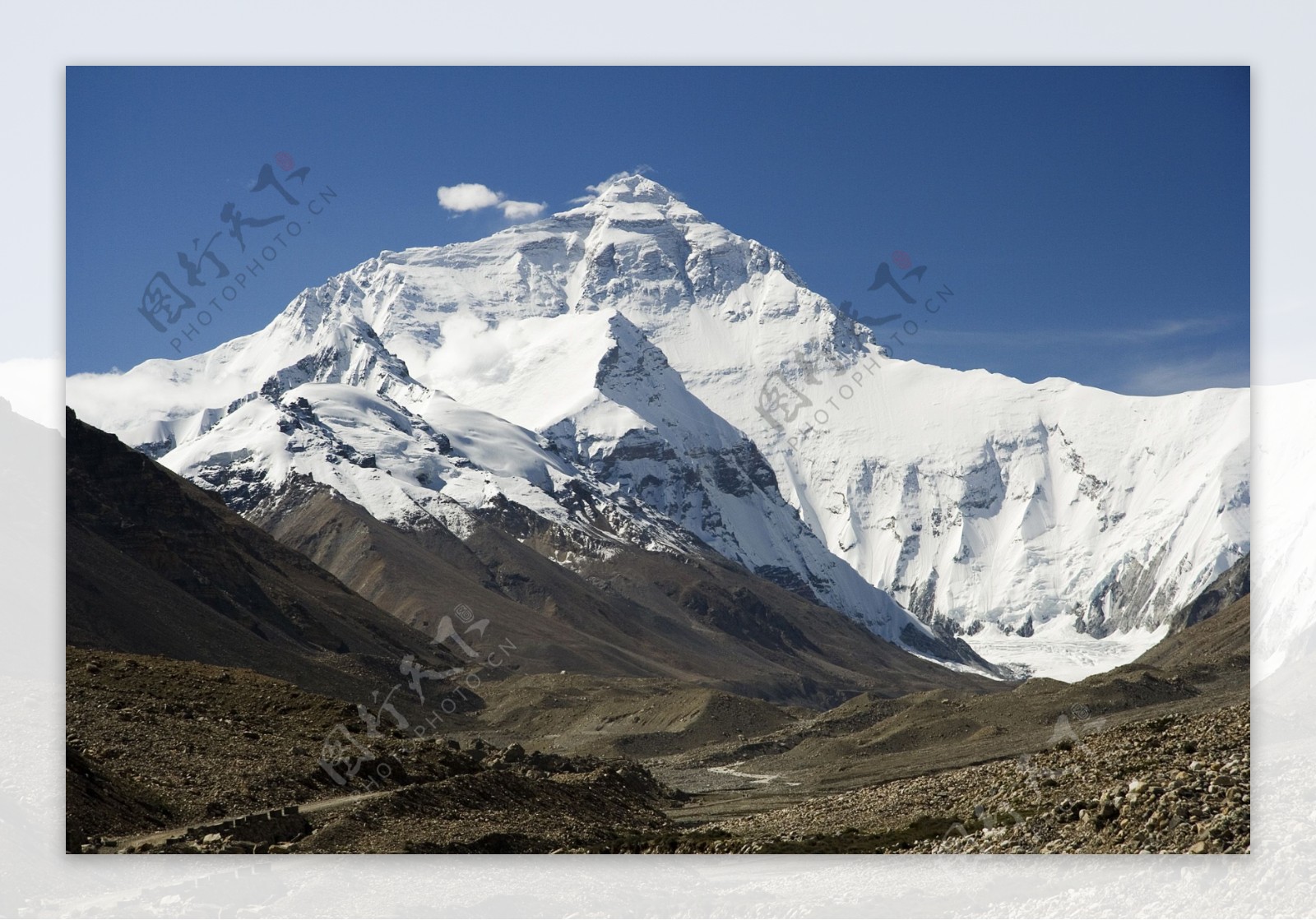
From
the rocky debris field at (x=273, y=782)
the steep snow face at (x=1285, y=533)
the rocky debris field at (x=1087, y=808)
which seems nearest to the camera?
the rocky debris field at (x=1087, y=808)

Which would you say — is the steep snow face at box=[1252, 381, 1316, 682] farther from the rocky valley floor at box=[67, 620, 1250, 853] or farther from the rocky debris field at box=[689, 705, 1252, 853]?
the rocky debris field at box=[689, 705, 1252, 853]

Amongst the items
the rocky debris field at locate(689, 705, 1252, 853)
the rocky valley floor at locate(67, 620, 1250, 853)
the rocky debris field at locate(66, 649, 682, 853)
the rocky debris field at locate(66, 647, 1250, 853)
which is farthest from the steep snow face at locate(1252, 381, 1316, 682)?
the rocky debris field at locate(66, 649, 682, 853)

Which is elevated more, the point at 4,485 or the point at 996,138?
the point at 996,138

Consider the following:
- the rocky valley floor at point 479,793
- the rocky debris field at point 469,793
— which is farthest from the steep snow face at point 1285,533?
the rocky debris field at point 469,793

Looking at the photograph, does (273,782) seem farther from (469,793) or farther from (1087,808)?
(1087,808)

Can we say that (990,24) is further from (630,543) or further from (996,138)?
(630,543)

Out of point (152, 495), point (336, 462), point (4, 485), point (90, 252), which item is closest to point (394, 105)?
point (90, 252)

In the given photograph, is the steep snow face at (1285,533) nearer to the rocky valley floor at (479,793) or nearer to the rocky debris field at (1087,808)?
the rocky valley floor at (479,793)

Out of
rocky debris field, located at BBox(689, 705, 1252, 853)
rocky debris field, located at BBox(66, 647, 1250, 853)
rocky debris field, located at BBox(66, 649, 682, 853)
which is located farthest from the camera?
rocky debris field, located at BBox(66, 649, 682, 853)
